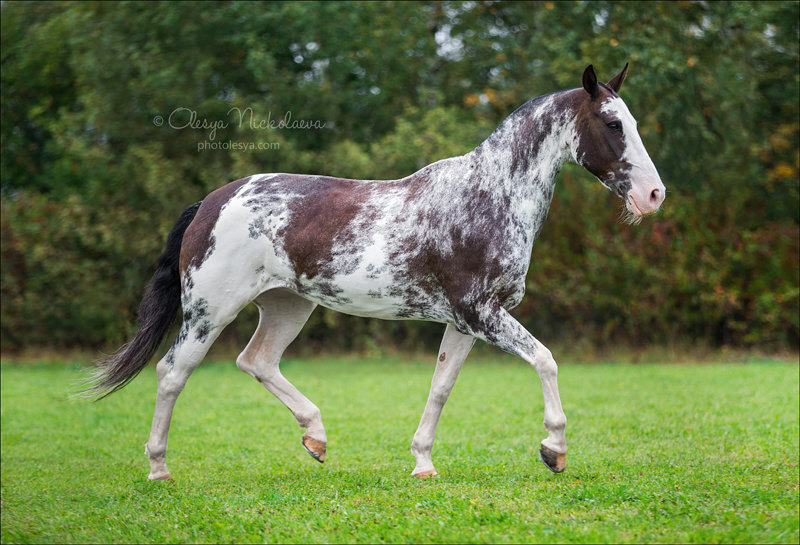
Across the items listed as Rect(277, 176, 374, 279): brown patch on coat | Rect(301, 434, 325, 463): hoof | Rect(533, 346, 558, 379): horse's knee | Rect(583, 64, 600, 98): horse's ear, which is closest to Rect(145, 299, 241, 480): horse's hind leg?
Rect(277, 176, 374, 279): brown patch on coat

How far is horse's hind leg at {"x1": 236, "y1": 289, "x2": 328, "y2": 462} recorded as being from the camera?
6.15m

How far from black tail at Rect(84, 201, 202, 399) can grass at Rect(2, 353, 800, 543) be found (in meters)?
0.79

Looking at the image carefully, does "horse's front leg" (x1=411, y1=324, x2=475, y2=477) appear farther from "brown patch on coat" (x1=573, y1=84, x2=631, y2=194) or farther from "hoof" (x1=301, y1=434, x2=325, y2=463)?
"brown patch on coat" (x1=573, y1=84, x2=631, y2=194)

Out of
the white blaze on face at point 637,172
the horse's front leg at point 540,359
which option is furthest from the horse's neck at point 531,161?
the horse's front leg at point 540,359

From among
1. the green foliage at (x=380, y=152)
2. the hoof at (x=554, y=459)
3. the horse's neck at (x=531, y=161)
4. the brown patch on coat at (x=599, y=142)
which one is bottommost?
the green foliage at (x=380, y=152)

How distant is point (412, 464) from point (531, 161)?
8.97 ft

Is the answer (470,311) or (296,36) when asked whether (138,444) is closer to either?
(470,311)

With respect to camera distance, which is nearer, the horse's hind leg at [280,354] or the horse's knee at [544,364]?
the horse's knee at [544,364]

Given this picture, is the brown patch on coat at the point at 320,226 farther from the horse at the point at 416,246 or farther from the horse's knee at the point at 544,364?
the horse's knee at the point at 544,364

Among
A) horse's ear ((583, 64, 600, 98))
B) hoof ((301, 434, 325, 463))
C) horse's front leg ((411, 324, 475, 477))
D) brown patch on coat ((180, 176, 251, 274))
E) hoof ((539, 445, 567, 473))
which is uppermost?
horse's ear ((583, 64, 600, 98))

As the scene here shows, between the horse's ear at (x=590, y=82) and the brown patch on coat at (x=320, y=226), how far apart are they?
1627mm

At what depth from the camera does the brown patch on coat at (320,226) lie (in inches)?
231

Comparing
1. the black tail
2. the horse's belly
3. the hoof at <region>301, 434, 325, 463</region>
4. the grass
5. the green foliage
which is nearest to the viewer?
the grass

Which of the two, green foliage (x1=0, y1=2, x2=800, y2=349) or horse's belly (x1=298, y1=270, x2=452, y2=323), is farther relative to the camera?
green foliage (x1=0, y1=2, x2=800, y2=349)
